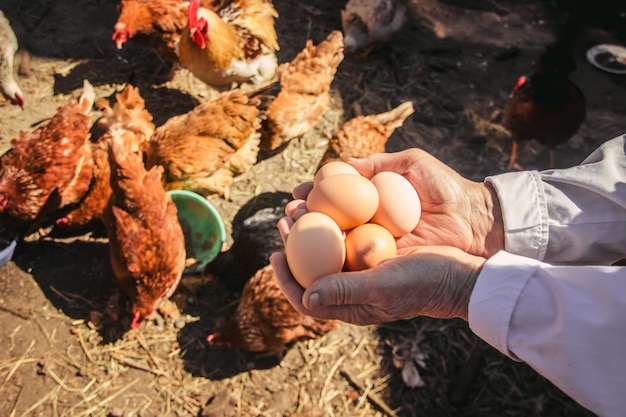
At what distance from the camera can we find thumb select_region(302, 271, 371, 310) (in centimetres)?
147

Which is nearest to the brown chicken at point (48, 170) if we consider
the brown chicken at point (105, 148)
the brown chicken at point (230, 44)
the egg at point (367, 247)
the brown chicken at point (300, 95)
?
the brown chicken at point (105, 148)

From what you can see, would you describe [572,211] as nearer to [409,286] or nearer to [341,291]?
[409,286]

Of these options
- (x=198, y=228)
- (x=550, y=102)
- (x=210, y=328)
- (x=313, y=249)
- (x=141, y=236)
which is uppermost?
(x=313, y=249)

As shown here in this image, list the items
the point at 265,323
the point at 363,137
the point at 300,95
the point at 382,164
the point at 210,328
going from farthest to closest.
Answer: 1. the point at 300,95
2. the point at 363,137
3. the point at 210,328
4. the point at 265,323
5. the point at 382,164

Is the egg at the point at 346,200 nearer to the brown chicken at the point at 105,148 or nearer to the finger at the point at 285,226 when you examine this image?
the finger at the point at 285,226

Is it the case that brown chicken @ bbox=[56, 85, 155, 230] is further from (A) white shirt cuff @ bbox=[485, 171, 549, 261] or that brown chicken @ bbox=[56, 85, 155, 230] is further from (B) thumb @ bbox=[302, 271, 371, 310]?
(A) white shirt cuff @ bbox=[485, 171, 549, 261]

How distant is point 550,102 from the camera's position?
3.71 metres

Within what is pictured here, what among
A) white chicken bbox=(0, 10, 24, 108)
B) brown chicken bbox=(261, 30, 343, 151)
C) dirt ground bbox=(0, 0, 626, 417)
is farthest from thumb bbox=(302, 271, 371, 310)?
white chicken bbox=(0, 10, 24, 108)

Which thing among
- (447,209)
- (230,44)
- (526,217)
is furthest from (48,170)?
(526,217)

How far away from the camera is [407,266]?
4.93 feet

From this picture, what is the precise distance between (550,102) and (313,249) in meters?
3.06

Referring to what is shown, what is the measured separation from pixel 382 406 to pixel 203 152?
7.15ft

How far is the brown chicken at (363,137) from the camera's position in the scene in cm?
326

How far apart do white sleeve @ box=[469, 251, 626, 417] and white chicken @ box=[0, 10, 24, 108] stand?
4.24 meters
